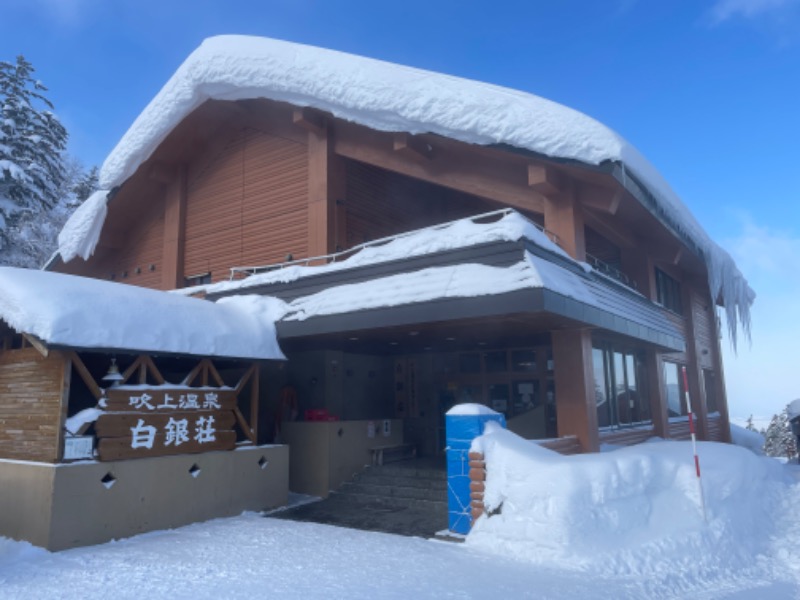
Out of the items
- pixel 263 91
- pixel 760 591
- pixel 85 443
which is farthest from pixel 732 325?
pixel 85 443

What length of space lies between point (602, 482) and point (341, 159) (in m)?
9.63

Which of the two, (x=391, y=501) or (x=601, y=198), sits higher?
(x=601, y=198)

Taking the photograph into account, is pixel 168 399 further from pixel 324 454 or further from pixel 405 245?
pixel 405 245

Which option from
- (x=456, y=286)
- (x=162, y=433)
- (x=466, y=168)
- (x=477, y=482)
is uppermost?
(x=466, y=168)

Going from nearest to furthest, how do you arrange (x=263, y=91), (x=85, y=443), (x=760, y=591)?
(x=760, y=591) < (x=85, y=443) < (x=263, y=91)

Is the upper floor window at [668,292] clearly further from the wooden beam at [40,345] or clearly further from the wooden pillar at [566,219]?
the wooden beam at [40,345]

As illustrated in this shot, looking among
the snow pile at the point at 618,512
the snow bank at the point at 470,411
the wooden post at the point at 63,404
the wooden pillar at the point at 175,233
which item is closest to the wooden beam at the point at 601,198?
the snow pile at the point at 618,512

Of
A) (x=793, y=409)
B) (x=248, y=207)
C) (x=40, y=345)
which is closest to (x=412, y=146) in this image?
(x=248, y=207)

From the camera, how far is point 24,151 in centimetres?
2397

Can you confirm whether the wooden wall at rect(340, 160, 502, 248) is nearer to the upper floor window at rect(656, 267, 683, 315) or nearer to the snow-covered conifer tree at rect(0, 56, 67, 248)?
the upper floor window at rect(656, 267, 683, 315)

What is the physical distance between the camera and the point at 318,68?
1237 centimetres

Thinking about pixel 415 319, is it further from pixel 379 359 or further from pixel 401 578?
pixel 379 359

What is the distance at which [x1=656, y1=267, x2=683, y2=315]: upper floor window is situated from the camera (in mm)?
16734

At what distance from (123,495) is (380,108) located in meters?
7.97
